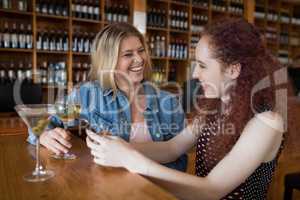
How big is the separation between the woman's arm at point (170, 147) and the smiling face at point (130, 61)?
42cm

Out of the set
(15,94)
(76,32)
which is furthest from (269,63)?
(76,32)

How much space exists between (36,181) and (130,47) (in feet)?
2.81

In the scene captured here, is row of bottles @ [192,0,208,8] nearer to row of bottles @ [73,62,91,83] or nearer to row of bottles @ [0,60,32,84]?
row of bottles @ [73,62,91,83]

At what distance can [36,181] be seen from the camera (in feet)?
2.46

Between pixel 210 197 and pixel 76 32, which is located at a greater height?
pixel 76 32

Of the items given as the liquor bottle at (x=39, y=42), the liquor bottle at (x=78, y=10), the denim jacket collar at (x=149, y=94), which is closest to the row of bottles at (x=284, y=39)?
the liquor bottle at (x=78, y=10)

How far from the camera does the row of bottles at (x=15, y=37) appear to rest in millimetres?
3481

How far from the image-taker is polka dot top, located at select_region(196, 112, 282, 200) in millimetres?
957

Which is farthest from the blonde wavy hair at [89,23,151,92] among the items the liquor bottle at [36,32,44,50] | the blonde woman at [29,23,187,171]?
the liquor bottle at [36,32,44,50]

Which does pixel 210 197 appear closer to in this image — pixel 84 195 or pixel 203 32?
pixel 84 195

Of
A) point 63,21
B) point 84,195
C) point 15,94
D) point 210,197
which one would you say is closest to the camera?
point 84,195

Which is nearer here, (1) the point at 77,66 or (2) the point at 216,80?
(2) the point at 216,80

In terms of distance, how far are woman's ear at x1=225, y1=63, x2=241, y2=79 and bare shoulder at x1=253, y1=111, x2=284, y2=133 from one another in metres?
0.15

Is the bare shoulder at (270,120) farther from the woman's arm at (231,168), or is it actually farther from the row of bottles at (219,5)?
the row of bottles at (219,5)
